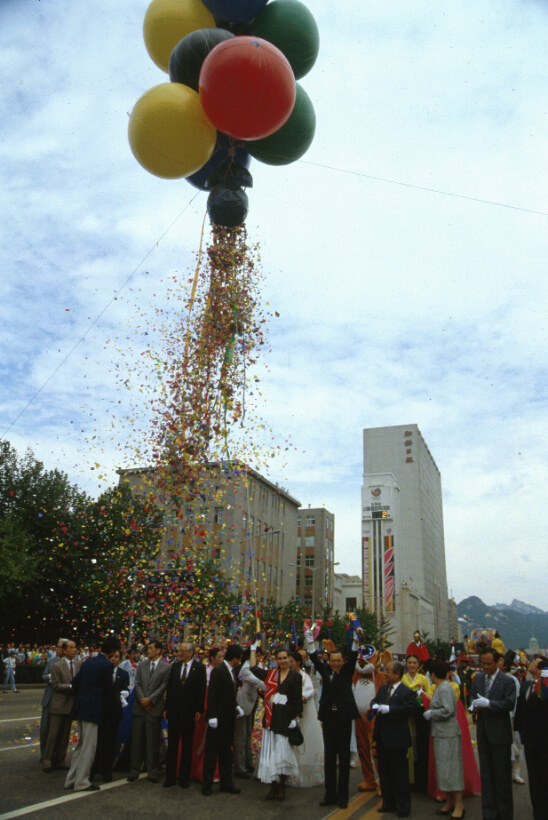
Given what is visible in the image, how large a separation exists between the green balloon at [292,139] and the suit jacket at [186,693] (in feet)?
20.0

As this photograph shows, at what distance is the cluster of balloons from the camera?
17.8 ft

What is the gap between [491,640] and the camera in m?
11.1

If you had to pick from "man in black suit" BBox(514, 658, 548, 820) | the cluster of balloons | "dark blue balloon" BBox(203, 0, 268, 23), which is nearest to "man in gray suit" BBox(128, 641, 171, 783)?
"man in black suit" BBox(514, 658, 548, 820)

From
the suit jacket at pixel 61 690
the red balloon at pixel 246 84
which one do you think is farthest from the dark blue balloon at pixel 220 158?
the suit jacket at pixel 61 690

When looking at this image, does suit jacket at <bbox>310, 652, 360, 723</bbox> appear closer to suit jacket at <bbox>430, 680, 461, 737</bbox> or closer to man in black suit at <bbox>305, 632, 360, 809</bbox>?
man in black suit at <bbox>305, 632, 360, 809</bbox>

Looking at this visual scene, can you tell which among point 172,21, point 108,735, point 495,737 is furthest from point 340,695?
point 172,21

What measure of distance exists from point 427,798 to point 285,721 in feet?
6.30

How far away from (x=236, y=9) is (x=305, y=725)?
818cm

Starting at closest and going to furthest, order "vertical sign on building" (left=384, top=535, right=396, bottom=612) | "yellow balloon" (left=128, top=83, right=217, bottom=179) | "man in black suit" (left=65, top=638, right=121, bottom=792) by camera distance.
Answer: "yellow balloon" (left=128, top=83, right=217, bottom=179), "man in black suit" (left=65, top=638, right=121, bottom=792), "vertical sign on building" (left=384, top=535, right=396, bottom=612)

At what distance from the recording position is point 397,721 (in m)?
6.52

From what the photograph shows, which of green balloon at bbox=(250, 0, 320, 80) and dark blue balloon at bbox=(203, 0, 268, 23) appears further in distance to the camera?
green balloon at bbox=(250, 0, 320, 80)

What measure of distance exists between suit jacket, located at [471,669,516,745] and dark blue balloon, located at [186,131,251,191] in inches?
252

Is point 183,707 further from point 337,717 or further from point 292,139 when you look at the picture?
point 292,139

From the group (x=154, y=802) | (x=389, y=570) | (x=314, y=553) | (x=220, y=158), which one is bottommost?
(x=154, y=802)
